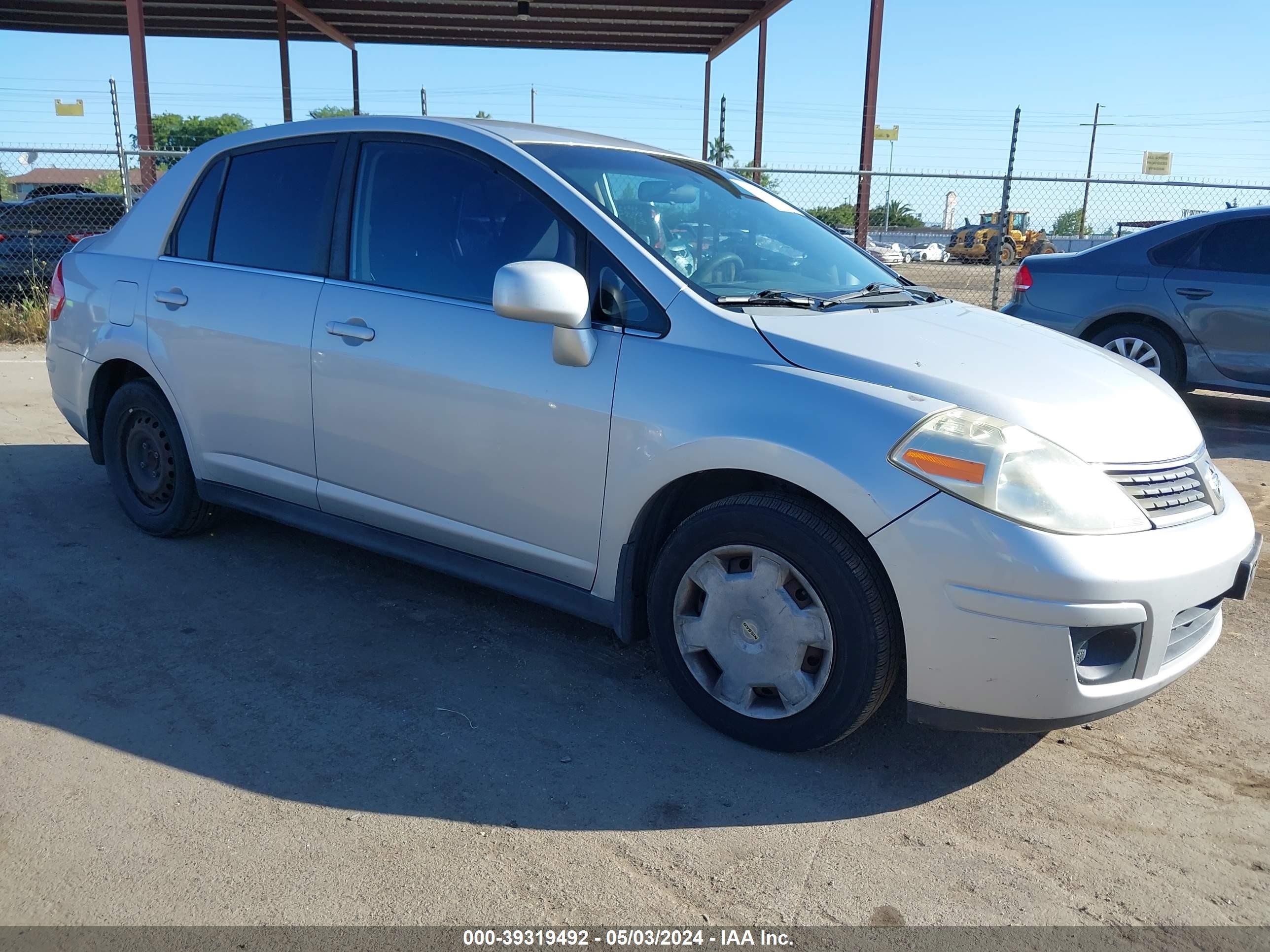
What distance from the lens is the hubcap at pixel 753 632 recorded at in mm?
2783

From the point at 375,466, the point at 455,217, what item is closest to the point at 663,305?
the point at 455,217

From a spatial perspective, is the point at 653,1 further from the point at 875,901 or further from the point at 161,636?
the point at 875,901

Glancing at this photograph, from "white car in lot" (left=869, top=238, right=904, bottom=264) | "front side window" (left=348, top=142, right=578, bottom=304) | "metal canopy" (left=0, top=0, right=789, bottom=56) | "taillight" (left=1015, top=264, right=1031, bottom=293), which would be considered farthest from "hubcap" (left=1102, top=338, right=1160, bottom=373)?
"white car in lot" (left=869, top=238, right=904, bottom=264)

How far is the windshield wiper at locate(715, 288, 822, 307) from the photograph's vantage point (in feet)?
9.98

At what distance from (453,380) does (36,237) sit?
9.86 meters

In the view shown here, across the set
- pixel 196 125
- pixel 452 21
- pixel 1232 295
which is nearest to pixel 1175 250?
pixel 1232 295

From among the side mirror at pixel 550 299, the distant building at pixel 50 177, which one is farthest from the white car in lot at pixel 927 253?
the distant building at pixel 50 177

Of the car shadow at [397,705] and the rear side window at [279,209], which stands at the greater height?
the rear side window at [279,209]

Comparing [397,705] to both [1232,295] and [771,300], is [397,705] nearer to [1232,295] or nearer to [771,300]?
[771,300]

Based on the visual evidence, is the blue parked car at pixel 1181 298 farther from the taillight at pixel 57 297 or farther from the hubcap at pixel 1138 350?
the taillight at pixel 57 297

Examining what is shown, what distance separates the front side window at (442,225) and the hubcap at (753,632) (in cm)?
108

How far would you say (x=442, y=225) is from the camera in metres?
3.55

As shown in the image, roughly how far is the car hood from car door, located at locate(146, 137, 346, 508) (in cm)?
185

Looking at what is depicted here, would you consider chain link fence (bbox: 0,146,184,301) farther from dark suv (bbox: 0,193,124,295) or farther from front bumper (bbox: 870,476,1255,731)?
front bumper (bbox: 870,476,1255,731)
